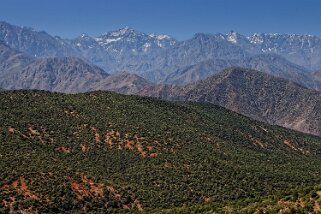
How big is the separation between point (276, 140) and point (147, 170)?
79.1 meters

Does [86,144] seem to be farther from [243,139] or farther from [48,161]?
[243,139]

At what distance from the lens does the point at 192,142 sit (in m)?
123

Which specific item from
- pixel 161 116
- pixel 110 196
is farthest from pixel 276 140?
pixel 110 196

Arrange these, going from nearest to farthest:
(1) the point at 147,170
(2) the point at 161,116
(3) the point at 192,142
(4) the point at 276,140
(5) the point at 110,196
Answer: (5) the point at 110,196
(1) the point at 147,170
(3) the point at 192,142
(2) the point at 161,116
(4) the point at 276,140

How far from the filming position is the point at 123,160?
10812 centimetres

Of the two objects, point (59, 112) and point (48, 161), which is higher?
point (59, 112)

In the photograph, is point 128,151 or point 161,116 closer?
point 128,151

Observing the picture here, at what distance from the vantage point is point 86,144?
374ft

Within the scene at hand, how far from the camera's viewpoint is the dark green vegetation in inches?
3406

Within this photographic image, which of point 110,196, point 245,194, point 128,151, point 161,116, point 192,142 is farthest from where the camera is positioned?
point 161,116

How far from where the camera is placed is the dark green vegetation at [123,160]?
284 feet

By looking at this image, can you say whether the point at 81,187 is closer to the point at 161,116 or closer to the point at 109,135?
the point at 109,135

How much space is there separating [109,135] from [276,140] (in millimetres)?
73528

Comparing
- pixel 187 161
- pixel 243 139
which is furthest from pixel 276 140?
pixel 187 161
